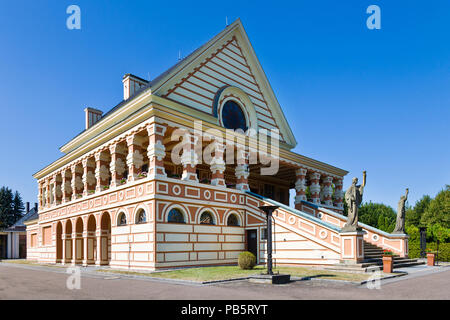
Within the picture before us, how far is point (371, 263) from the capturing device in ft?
62.2

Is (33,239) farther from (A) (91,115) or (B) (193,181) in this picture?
(B) (193,181)

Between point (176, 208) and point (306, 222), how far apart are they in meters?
7.42

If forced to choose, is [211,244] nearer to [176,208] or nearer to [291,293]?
[176,208]

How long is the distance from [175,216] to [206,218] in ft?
8.44

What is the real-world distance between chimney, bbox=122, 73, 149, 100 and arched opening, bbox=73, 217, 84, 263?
36.4 feet

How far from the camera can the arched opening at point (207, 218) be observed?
22.8 m

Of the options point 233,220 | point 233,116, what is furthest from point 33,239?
point 233,116

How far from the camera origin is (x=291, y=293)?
1195 centimetres

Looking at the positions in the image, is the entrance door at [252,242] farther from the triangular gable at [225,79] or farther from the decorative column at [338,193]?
the decorative column at [338,193]

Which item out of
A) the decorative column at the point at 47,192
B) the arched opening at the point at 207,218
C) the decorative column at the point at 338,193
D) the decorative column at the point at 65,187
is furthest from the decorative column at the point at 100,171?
the decorative column at the point at 338,193

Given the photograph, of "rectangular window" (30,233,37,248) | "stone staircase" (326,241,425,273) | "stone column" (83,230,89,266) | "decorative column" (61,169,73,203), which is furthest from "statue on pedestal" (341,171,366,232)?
"rectangular window" (30,233,37,248)

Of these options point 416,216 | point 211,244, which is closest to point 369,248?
point 211,244

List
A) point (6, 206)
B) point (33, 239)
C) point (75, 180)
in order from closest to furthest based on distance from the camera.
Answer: point (75, 180), point (33, 239), point (6, 206)

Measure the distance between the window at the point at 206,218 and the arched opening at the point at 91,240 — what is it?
9141 millimetres
